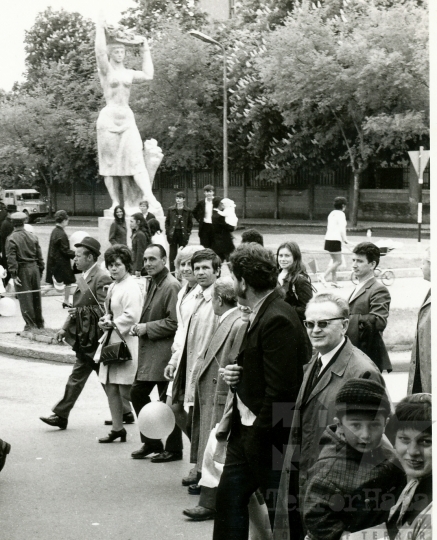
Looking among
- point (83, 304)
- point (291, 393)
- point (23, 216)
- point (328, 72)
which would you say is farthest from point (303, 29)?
point (291, 393)

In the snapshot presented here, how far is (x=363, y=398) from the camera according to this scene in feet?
13.1

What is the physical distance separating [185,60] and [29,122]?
11.9 metres

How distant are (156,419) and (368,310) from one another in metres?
1.66

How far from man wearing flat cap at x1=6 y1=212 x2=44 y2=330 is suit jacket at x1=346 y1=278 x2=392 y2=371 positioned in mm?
8424

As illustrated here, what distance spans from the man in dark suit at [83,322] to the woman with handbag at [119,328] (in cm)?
36

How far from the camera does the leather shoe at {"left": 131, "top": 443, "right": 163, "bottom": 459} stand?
8375 mm

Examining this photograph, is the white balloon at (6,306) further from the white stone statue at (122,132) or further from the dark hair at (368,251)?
the white stone statue at (122,132)

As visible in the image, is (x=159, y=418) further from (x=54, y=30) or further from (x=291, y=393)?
(x=54, y=30)

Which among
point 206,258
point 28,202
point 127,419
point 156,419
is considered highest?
point 206,258

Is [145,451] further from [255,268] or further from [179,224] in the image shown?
[179,224]

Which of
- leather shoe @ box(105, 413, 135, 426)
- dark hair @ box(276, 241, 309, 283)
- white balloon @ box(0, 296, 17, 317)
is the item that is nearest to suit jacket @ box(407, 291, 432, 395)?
dark hair @ box(276, 241, 309, 283)

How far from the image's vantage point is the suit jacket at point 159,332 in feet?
26.6

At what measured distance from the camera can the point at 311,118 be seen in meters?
42.4

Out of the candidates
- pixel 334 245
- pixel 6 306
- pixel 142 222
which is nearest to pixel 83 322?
pixel 6 306
